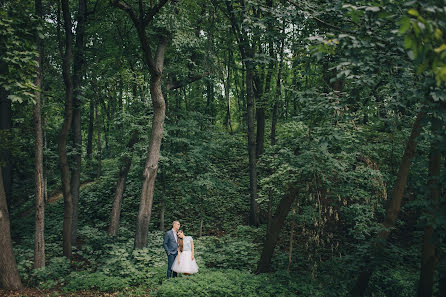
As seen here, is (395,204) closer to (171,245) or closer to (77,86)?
(171,245)

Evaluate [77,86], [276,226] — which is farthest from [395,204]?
[77,86]

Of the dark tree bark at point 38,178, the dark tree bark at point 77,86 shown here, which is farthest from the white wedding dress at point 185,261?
the dark tree bark at point 77,86

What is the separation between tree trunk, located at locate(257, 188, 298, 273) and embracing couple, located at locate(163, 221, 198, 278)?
2.25m

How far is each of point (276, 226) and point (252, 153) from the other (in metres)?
6.14

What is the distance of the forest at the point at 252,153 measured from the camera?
4.97 metres

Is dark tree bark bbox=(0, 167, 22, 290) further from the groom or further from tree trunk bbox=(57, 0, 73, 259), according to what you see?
the groom

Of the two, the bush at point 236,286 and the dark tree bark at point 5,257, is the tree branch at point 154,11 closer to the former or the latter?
the dark tree bark at point 5,257

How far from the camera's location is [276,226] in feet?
28.7

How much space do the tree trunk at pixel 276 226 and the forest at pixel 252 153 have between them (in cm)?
4

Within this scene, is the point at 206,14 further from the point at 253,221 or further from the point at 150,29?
the point at 253,221

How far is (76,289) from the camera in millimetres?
7695

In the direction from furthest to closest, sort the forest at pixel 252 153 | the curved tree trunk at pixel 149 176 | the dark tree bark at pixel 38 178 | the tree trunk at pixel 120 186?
1. the tree trunk at pixel 120 186
2. the curved tree trunk at pixel 149 176
3. the dark tree bark at pixel 38 178
4. the forest at pixel 252 153

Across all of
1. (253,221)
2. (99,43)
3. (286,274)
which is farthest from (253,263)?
(99,43)

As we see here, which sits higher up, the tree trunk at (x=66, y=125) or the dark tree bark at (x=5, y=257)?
the tree trunk at (x=66, y=125)
